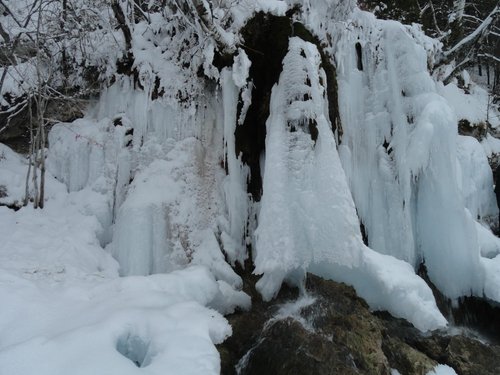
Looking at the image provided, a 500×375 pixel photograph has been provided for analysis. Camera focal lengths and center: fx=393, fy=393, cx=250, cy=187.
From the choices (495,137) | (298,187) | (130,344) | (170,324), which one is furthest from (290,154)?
(495,137)

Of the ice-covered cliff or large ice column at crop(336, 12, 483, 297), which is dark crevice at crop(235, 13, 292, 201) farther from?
large ice column at crop(336, 12, 483, 297)

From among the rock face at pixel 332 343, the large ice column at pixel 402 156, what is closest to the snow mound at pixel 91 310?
the rock face at pixel 332 343

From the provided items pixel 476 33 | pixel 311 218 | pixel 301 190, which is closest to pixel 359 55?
pixel 301 190

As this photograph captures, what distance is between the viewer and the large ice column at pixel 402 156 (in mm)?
5734

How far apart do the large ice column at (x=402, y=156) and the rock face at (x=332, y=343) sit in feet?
4.44

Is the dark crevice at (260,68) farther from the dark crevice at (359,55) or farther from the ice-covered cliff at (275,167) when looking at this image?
the dark crevice at (359,55)

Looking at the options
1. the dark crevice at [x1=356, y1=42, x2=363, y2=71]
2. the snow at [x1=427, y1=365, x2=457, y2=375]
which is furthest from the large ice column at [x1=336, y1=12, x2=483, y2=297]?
the snow at [x1=427, y1=365, x2=457, y2=375]

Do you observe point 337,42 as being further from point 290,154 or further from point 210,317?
point 210,317

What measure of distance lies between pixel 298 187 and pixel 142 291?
2.03 metres

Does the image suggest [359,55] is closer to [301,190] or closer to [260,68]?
[260,68]

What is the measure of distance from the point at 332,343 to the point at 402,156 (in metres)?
3.34

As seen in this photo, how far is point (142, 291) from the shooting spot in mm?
3879

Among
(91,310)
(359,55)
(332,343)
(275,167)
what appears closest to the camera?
(91,310)

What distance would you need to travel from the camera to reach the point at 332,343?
3.76m
